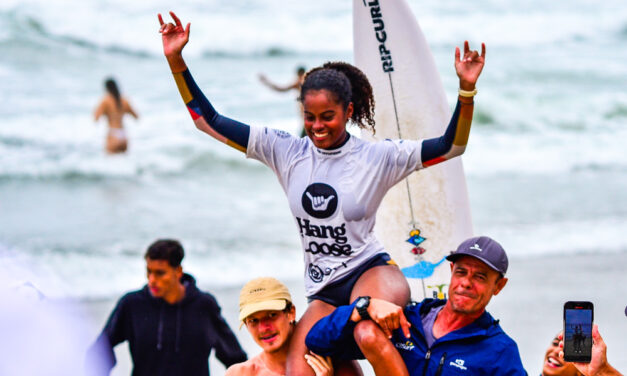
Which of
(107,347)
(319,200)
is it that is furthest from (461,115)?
(107,347)

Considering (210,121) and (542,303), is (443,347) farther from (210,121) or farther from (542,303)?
(542,303)

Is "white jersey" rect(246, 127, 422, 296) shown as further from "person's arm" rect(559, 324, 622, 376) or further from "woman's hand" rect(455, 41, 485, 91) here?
"person's arm" rect(559, 324, 622, 376)

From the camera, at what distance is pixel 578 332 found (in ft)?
10.8

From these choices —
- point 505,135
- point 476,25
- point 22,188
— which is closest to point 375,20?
point 22,188

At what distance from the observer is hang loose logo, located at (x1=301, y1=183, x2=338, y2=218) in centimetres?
366

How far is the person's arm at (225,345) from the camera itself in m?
5.11

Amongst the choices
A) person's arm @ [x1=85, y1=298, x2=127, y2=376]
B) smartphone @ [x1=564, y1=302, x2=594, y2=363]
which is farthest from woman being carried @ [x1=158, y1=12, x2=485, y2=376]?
person's arm @ [x1=85, y1=298, x2=127, y2=376]

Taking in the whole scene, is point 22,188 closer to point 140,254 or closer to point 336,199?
point 140,254

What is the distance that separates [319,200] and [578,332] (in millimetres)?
1102

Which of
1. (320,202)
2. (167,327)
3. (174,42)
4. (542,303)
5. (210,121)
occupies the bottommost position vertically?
(167,327)

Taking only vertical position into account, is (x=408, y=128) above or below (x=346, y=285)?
above

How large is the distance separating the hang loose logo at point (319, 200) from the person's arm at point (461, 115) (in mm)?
399

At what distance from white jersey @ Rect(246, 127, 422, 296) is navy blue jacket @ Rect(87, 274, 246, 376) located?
1573mm

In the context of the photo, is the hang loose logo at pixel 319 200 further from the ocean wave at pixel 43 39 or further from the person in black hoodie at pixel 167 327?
the ocean wave at pixel 43 39
